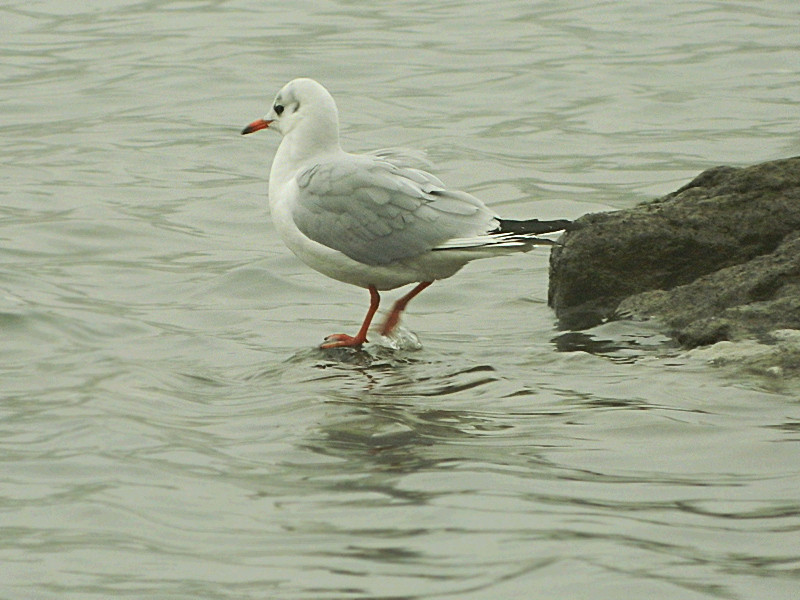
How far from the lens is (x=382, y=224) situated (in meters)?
7.50

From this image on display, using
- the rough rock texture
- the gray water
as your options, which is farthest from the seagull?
the rough rock texture

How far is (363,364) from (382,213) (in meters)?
0.78

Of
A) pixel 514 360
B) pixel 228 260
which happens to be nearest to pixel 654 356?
pixel 514 360

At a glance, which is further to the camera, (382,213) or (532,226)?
(382,213)

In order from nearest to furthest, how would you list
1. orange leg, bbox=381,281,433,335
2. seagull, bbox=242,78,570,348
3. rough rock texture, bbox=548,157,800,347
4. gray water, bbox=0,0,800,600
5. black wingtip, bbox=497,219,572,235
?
gray water, bbox=0,0,800,600 < black wingtip, bbox=497,219,572,235 < seagull, bbox=242,78,570,348 < rough rock texture, bbox=548,157,800,347 < orange leg, bbox=381,281,433,335

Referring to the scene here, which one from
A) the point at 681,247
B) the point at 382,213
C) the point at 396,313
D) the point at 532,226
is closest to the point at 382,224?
the point at 382,213

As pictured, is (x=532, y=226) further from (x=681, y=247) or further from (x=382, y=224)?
(x=681, y=247)

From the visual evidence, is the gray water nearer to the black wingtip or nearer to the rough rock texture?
the rough rock texture

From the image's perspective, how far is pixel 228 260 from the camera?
10703mm

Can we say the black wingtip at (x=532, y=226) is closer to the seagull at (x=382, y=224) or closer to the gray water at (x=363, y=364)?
the seagull at (x=382, y=224)

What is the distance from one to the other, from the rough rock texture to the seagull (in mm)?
638

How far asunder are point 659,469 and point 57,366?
3672 millimetres

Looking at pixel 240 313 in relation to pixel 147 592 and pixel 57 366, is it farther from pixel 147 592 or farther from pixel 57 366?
pixel 147 592

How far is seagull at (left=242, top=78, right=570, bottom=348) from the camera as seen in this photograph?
742cm
